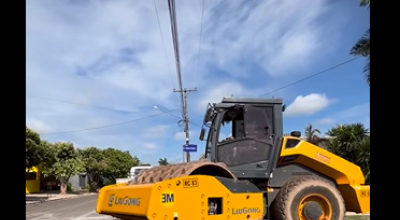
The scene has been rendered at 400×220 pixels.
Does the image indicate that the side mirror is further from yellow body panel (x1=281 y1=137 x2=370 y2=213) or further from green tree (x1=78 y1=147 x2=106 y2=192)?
green tree (x1=78 y1=147 x2=106 y2=192)

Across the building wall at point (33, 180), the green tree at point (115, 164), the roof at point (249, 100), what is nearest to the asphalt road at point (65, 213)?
the roof at point (249, 100)

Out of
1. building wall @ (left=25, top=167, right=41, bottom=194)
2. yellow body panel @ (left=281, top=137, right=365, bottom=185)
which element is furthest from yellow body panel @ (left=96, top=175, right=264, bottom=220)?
building wall @ (left=25, top=167, right=41, bottom=194)

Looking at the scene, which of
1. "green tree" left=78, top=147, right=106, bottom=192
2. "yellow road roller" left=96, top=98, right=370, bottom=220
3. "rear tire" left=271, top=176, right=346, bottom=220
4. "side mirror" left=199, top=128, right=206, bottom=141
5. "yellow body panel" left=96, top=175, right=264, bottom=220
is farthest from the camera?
"green tree" left=78, top=147, right=106, bottom=192

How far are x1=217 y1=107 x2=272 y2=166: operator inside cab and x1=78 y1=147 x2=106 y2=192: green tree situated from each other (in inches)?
1670

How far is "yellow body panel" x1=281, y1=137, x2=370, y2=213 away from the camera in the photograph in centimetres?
733

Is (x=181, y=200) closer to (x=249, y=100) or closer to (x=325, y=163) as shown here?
(x=249, y=100)

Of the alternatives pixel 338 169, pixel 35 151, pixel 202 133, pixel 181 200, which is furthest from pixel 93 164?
pixel 181 200

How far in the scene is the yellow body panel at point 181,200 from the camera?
5.31m

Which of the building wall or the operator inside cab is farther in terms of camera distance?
the building wall

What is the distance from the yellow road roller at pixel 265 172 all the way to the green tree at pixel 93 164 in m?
42.4

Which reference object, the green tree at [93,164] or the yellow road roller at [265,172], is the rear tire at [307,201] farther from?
the green tree at [93,164]

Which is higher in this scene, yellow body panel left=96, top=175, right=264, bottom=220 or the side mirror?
the side mirror

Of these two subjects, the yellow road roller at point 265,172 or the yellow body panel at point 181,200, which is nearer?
the yellow body panel at point 181,200

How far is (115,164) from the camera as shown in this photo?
5134cm
